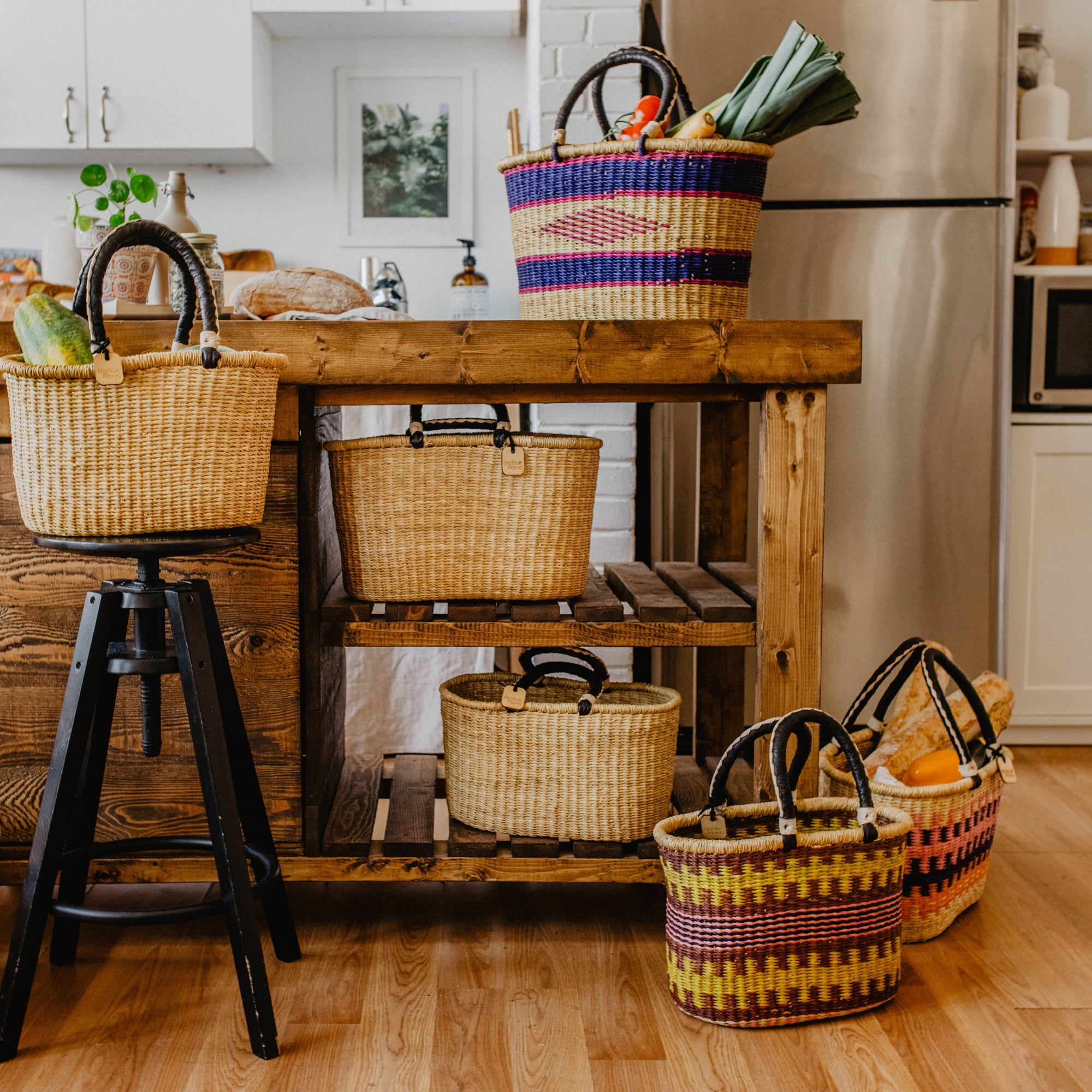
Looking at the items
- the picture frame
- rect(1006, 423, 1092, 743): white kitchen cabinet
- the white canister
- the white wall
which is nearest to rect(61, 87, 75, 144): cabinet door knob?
the white wall

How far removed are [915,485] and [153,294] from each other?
1.60 metres

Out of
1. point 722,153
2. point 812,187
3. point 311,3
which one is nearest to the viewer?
point 722,153

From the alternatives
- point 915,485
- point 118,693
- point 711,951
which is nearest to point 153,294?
point 118,693

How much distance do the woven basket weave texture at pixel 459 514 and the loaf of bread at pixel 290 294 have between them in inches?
11.9

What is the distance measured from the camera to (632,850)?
1697mm

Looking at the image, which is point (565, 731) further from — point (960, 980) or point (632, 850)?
point (960, 980)

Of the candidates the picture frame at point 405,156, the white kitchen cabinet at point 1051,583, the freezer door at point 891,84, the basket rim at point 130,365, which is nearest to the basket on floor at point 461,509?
the basket rim at point 130,365

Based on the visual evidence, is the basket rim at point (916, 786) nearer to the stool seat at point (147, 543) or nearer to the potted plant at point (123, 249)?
the stool seat at point (147, 543)

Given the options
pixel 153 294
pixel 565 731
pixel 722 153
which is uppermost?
pixel 722 153

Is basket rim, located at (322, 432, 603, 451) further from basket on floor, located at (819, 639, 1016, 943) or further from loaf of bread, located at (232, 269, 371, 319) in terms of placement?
basket on floor, located at (819, 639, 1016, 943)

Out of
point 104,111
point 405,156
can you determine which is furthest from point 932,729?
point 104,111

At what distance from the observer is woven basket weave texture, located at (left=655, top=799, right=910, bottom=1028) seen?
4.65 ft

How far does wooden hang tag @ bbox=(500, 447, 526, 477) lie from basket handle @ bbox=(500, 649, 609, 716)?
28 centimetres

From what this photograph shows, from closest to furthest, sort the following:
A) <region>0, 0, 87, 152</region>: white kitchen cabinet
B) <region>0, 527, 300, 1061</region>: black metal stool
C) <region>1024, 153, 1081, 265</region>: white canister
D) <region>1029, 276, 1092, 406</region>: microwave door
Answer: <region>0, 527, 300, 1061</region>: black metal stool → <region>1029, 276, 1092, 406</region>: microwave door → <region>1024, 153, 1081, 265</region>: white canister → <region>0, 0, 87, 152</region>: white kitchen cabinet
